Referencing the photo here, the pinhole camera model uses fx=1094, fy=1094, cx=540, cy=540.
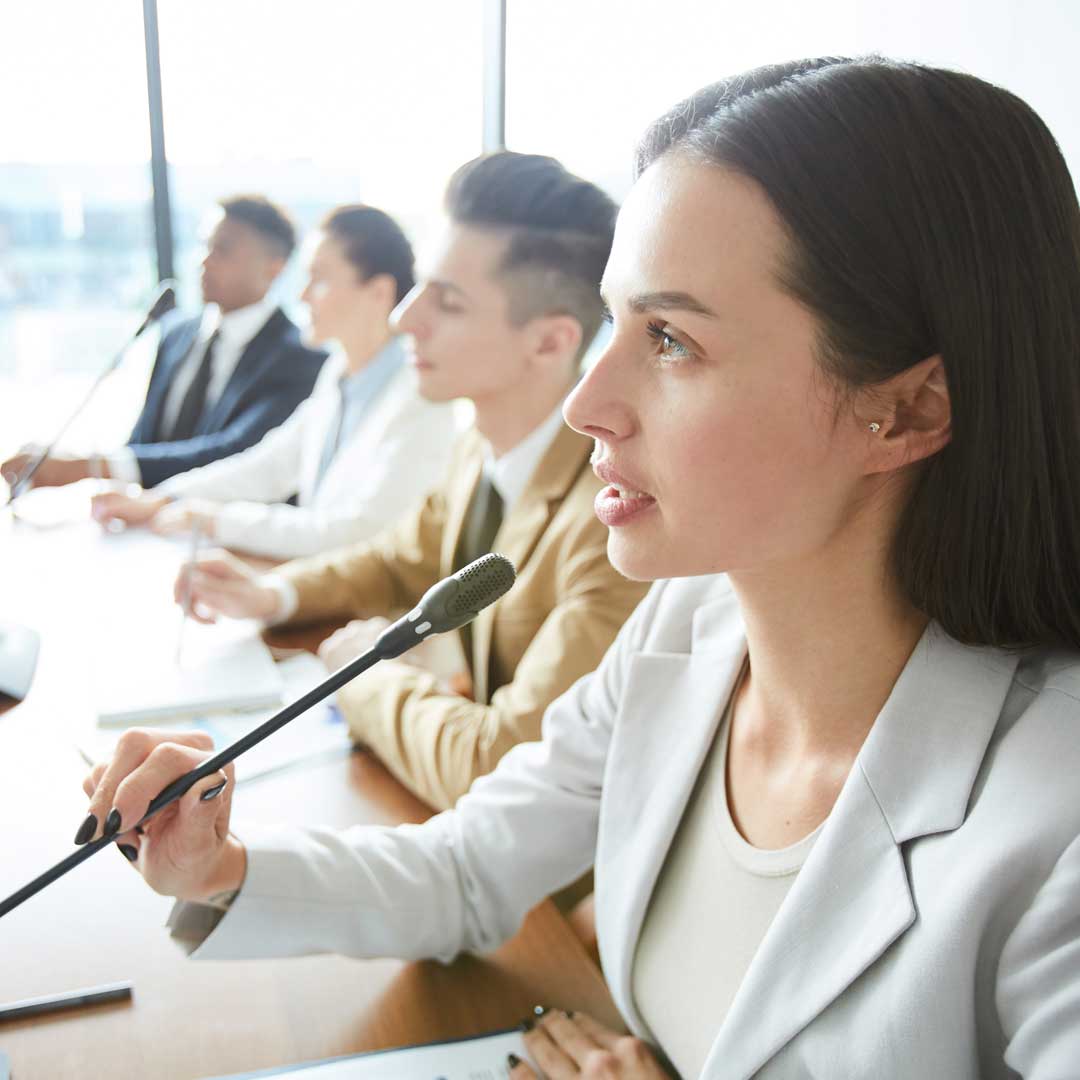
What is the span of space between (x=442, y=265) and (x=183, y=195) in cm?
314

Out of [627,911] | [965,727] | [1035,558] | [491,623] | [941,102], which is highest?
[941,102]

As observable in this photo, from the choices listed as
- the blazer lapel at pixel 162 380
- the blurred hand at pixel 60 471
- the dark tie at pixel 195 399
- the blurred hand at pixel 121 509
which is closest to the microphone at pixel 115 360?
the blurred hand at pixel 121 509

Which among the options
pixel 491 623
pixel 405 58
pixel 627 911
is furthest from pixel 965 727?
pixel 405 58

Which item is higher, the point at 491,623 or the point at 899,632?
the point at 899,632

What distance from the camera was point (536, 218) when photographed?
1.86m

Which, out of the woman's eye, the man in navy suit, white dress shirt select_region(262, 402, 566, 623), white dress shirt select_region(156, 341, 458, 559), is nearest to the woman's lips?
the woman's eye

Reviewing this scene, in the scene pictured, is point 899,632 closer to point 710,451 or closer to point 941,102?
point 710,451

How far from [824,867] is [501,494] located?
121 cm

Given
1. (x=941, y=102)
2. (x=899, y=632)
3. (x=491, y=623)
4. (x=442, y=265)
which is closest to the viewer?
(x=941, y=102)

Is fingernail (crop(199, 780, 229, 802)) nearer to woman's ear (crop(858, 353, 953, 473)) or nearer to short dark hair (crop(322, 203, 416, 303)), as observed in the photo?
woman's ear (crop(858, 353, 953, 473))

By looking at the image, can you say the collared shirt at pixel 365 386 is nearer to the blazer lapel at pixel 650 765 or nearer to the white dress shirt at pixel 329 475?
the white dress shirt at pixel 329 475

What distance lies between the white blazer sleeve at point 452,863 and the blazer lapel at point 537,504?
1.88 ft

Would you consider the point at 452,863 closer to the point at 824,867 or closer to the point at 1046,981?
the point at 824,867

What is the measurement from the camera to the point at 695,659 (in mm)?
1060
